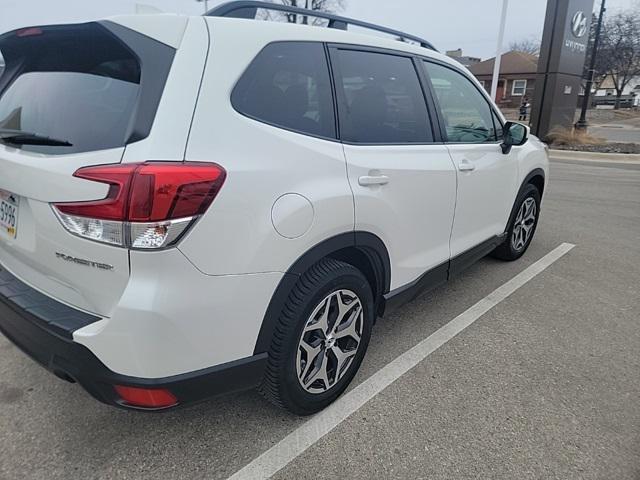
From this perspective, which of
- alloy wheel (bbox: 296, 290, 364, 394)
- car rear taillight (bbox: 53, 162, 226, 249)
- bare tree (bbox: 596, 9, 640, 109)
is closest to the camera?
car rear taillight (bbox: 53, 162, 226, 249)

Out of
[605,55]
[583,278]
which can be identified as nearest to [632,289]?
[583,278]

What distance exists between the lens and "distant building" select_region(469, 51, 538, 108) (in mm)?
47062

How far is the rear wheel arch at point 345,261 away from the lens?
1.96m

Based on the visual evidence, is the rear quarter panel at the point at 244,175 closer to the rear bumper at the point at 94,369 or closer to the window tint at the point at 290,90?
the window tint at the point at 290,90

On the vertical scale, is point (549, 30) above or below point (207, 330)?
above

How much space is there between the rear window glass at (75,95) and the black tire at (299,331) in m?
0.96

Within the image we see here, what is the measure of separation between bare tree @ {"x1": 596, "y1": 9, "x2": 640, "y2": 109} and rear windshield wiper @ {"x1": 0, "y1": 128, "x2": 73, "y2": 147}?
50.0m

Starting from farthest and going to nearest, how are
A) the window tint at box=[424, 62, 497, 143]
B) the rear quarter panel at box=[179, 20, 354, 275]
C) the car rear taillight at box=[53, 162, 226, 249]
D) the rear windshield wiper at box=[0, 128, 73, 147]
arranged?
the window tint at box=[424, 62, 497, 143]
the rear windshield wiper at box=[0, 128, 73, 147]
the rear quarter panel at box=[179, 20, 354, 275]
the car rear taillight at box=[53, 162, 226, 249]

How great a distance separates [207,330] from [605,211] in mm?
7045

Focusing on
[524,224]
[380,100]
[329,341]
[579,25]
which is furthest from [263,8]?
[579,25]

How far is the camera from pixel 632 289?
4078 millimetres

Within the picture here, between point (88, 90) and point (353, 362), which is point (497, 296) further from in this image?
point (88, 90)

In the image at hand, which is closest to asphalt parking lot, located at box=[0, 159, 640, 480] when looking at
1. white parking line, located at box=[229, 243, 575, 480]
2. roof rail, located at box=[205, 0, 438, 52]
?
white parking line, located at box=[229, 243, 575, 480]

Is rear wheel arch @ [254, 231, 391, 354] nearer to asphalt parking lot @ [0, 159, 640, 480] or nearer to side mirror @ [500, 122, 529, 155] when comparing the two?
asphalt parking lot @ [0, 159, 640, 480]
